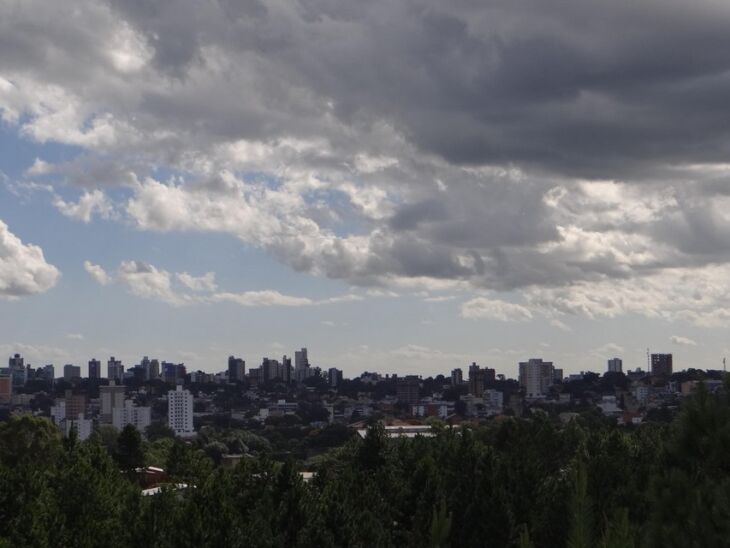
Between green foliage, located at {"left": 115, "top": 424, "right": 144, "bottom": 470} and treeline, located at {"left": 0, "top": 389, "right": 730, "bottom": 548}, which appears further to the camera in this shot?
green foliage, located at {"left": 115, "top": 424, "right": 144, "bottom": 470}

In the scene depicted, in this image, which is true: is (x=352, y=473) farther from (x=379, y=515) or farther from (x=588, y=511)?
(x=588, y=511)

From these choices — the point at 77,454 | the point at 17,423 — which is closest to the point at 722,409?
the point at 77,454

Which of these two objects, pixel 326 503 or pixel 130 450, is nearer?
pixel 326 503

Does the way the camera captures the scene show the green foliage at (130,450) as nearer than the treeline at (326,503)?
No

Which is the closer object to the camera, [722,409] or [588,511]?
[588,511]

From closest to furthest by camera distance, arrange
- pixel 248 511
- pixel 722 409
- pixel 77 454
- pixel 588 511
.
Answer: pixel 588 511 → pixel 722 409 → pixel 248 511 → pixel 77 454

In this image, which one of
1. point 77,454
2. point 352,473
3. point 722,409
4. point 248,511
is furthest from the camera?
point 77,454

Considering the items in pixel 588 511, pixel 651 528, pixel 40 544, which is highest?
pixel 588 511

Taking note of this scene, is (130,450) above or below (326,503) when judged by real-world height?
below

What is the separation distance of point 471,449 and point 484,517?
8.85 metres

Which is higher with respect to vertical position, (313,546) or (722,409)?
(722,409)

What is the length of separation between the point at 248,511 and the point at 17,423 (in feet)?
167

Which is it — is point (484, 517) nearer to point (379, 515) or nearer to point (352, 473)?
point (379, 515)

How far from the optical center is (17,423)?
8238cm
